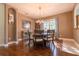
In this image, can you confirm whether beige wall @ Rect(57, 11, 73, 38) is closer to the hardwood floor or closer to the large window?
the large window

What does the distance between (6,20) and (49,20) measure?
1.11m

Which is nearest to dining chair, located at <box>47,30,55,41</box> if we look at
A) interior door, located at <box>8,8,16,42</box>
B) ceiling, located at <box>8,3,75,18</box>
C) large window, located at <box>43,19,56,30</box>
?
large window, located at <box>43,19,56,30</box>

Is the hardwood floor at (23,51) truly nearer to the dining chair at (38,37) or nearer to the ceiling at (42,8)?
the dining chair at (38,37)

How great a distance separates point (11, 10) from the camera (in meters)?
3.15

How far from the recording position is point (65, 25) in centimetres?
323

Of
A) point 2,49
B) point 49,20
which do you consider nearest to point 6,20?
point 2,49

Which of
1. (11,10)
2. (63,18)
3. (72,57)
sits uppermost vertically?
(11,10)

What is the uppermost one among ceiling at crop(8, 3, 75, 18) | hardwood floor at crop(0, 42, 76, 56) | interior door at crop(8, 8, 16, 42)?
ceiling at crop(8, 3, 75, 18)

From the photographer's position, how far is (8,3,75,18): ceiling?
314 cm

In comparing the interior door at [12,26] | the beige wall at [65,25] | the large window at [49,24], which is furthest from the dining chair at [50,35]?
the interior door at [12,26]

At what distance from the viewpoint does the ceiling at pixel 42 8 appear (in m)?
3.14

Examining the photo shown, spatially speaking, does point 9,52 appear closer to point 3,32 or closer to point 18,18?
point 3,32

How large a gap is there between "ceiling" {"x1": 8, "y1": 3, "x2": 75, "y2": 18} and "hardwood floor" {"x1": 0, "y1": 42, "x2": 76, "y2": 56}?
2.86ft

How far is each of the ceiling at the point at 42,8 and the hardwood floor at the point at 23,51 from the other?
0.87m
